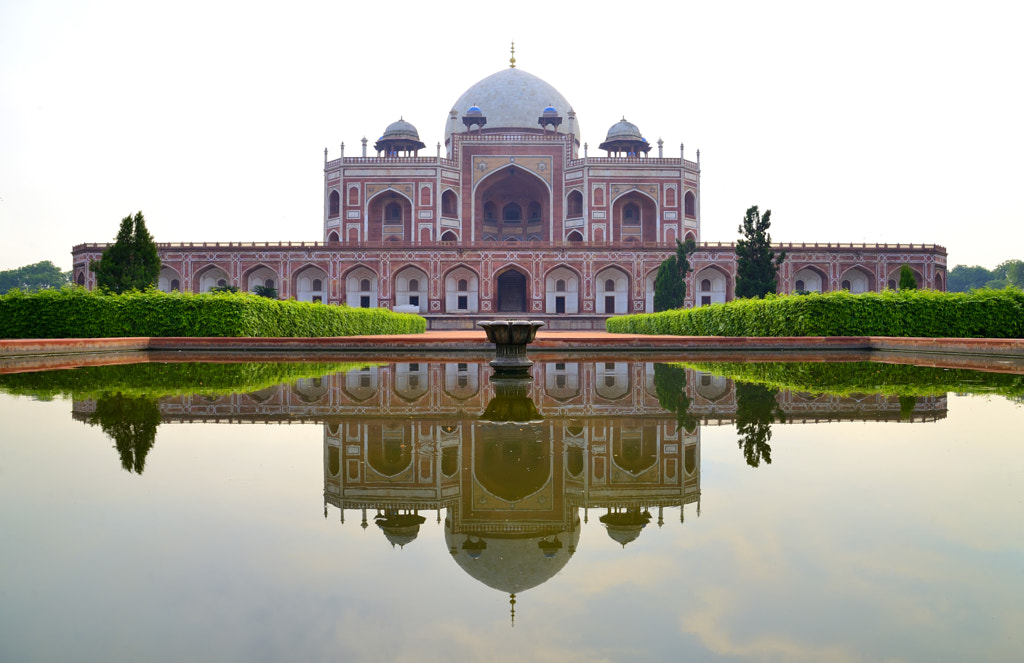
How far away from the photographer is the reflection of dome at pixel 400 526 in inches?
67.0

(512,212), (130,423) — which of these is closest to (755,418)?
(130,423)

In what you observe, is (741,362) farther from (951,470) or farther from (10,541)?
(10,541)

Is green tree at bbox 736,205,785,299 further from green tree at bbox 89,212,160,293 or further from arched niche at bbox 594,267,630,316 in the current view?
green tree at bbox 89,212,160,293

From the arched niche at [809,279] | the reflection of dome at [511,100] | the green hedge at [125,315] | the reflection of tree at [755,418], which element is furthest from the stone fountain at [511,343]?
the reflection of dome at [511,100]

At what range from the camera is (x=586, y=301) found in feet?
94.9

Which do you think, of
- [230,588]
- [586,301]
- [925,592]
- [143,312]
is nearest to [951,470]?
[925,592]

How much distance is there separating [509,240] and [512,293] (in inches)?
142

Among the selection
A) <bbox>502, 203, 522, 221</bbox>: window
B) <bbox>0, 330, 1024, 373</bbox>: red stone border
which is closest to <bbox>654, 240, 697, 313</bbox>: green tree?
<bbox>0, 330, 1024, 373</bbox>: red stone border

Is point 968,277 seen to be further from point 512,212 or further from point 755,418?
point 755,418

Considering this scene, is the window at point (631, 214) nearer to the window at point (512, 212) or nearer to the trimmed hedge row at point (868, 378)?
the window at point (512, 212)

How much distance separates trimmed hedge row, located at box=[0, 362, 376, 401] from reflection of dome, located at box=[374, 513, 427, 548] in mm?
3159

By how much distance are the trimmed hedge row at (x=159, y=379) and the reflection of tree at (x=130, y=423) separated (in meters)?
0.30

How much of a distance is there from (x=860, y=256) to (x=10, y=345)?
29283 millimetres

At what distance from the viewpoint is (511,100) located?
37500 mm
